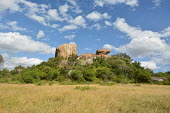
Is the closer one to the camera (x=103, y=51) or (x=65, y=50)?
(x=65, y=50)

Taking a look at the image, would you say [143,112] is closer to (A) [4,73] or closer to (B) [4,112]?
(B) [4,112]

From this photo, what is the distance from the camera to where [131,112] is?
5.20m

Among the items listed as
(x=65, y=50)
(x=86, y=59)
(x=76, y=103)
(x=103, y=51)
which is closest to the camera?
(x=76, y=103)

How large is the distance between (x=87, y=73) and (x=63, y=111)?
3475 cm

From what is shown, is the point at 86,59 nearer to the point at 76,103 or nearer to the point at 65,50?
the point at 65,50

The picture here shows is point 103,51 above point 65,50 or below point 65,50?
below

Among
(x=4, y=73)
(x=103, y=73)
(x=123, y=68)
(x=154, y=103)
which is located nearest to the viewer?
(x=154, y=103)

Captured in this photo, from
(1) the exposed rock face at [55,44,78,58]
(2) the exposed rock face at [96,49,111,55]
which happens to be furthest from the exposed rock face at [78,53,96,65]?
(1) the exposed rock face at [55,44,78,58]

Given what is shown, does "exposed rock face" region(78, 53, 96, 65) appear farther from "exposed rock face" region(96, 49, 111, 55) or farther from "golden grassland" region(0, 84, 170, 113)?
"golden grassland" region(0, 84, 170, 113)

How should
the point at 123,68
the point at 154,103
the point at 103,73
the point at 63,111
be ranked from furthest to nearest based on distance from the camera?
the point at 123,68, the point at 103,73, the point at 154,103, the point at 63,111

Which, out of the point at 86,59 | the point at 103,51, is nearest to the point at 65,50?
the point at 86,59

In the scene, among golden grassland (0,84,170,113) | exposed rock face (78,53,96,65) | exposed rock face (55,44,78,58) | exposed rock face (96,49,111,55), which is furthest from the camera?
exposed rock face (96,49,111,55)

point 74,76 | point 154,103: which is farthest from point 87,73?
point 154,103

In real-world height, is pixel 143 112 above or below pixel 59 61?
below
